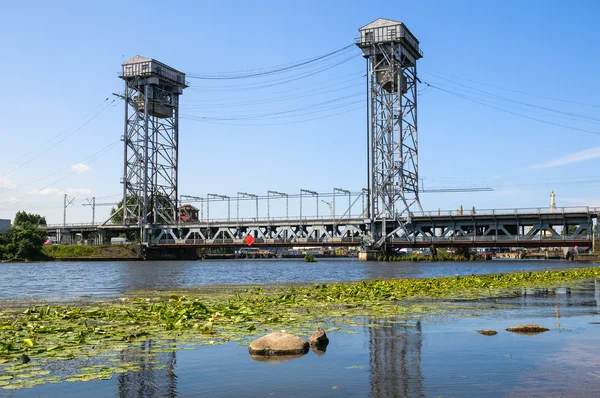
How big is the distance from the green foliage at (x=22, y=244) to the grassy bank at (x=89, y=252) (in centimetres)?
993

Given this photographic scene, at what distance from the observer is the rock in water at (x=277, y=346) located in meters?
12.8

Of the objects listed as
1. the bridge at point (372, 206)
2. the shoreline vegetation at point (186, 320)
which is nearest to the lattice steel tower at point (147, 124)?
the bridge at point (372, 206)

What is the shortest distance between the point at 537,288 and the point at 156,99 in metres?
132

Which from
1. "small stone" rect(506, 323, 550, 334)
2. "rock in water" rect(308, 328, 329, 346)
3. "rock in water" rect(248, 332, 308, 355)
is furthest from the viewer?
"small stone" rect(506, 323, 550, 334)

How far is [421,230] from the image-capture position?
12344 centimetres

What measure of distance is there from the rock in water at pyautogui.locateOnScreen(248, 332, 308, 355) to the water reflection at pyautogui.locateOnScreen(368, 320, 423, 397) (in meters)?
1.52

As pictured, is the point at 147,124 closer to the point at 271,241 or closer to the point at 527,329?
the point at 271,241

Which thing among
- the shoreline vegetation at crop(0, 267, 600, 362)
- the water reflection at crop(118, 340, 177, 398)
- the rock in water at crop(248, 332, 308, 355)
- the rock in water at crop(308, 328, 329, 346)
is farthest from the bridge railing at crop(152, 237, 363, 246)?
the water reflection at crop(118, 340, 177, 398)

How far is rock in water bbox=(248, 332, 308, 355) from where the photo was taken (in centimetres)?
1278

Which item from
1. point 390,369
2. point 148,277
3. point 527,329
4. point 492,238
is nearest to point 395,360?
point 390,369

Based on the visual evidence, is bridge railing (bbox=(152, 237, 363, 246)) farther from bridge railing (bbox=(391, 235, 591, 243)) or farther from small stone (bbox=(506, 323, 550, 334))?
small stone (bbox=(506, 323, 550, 334))

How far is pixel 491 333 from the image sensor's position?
1524 centimetres

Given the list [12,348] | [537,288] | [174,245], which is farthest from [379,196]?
[12,348]

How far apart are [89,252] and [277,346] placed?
141 metres
